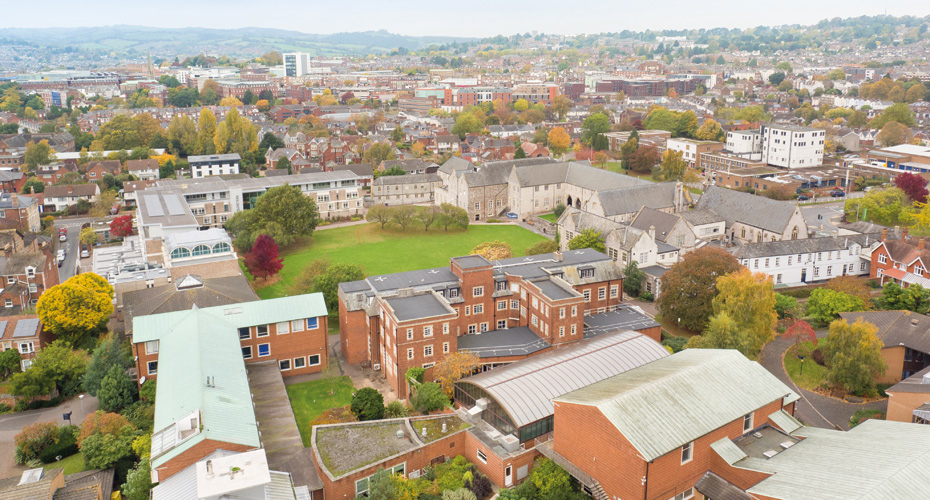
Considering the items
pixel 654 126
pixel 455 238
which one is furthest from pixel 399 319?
pixel 654 126

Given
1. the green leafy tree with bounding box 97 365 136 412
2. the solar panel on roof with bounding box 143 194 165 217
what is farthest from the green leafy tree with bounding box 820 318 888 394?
the solar panel on roof with bounding box 143 194 165 217

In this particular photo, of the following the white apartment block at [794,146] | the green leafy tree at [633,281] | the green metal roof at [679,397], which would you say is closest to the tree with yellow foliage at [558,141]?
the white apartment block at [794,146]

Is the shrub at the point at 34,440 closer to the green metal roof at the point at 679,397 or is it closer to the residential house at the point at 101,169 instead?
the green metal roof at the point at 679,397

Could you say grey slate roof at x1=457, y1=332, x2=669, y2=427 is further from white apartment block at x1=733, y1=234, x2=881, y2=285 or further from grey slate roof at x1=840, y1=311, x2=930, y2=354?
white apartment block at x1=733, y1=234, x2=881, y2=285

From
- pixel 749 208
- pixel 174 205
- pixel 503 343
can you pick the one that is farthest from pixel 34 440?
pixel 749 208

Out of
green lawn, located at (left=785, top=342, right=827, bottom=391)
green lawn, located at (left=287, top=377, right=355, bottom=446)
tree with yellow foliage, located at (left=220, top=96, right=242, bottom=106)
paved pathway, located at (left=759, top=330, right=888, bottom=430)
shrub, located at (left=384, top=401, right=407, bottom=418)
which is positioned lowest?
green lawn, located at (left=287, top=377, right=355, bottom=446)

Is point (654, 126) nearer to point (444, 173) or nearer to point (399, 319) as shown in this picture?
point (444, 173)
